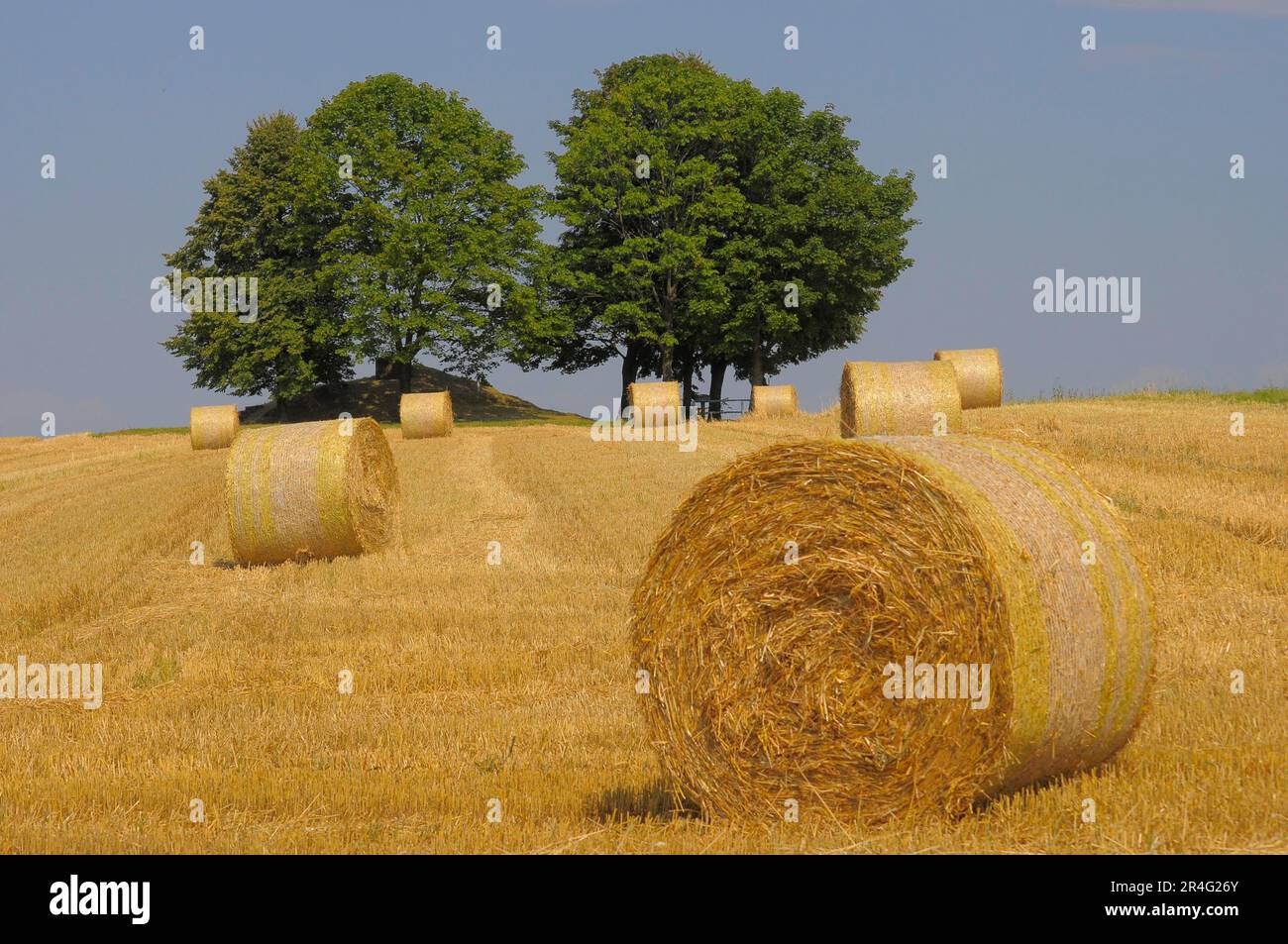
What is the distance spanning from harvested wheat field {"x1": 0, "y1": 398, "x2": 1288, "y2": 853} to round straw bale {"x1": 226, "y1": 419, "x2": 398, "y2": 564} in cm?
30

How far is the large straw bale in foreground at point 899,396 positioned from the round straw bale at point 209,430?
2094cm

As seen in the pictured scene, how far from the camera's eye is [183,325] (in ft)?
202

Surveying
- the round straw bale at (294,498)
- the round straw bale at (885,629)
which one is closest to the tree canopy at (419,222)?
the round straw bale at (294,498)

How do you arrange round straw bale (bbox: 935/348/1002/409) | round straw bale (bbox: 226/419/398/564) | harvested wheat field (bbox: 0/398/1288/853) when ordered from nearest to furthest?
harvested wheat field (bbox: 0/398/1288/853)
round straw bale (bbox: 226/419/398/564)
round straw bale (bbox: 935/348/1002/409)

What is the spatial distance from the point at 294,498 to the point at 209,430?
23148 millimetres

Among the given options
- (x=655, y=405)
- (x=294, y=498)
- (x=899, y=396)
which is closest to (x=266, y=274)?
(x=655, y=405)

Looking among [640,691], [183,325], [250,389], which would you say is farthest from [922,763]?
[183,325]

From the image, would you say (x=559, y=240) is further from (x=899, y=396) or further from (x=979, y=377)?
(x=899, y=396)

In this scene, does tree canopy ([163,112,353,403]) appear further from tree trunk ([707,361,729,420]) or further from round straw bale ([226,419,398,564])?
round straw bale ([226,419,398,564])

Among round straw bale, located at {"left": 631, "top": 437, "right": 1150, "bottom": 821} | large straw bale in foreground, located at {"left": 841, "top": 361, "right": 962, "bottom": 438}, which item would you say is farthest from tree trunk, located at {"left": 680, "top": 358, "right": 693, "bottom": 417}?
round straw bale, located at {"left": 631, "top": 437, "right": 1150, "bottom": 821}

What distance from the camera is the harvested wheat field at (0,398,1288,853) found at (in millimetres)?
7047

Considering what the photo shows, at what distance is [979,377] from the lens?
34.6 metres

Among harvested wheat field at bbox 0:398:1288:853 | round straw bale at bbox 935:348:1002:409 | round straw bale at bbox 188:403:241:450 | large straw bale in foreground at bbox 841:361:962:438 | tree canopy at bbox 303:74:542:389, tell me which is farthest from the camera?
tree canopy at bbox 303:74:542:389

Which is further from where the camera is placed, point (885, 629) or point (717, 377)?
point (717, 377)
